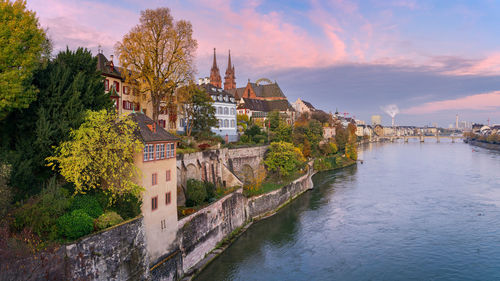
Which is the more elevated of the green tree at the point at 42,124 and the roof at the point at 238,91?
the roof at the point at 238,91

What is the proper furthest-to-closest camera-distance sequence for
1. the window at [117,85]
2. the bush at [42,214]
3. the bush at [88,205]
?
the window at [117,85] → the bush at [88,205] → the bush at [42,214]

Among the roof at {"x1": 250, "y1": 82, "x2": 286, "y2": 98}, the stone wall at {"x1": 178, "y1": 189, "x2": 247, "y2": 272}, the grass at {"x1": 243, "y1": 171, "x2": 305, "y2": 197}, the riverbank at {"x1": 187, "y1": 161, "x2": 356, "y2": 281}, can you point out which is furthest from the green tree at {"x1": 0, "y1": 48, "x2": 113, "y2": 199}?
the roof at {"x1": 250, "y1": 82, "x2": 286, "y2": 98}

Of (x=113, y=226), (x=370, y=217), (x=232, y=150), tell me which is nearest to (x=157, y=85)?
(x=232, y=150)

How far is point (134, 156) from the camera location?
21.8 meters

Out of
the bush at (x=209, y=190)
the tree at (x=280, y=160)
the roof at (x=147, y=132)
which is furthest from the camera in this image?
the tree at (x=280, y=160)

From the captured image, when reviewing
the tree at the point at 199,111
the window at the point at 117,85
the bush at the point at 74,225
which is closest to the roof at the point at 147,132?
the bush at the point at 74,225

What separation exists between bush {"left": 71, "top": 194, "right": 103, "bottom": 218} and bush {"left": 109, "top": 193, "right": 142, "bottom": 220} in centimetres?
102

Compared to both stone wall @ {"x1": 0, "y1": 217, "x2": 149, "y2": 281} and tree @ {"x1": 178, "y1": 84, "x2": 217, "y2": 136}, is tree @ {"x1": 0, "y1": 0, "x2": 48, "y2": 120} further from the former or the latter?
tree @ {"x1": 178, "y1": 84, "x2": 217, "y2": 136}

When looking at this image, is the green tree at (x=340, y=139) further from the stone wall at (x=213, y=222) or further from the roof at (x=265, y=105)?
the stone wall at (x=213, y=222)

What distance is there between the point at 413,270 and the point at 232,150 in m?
26.1

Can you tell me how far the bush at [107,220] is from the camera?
59.9ft

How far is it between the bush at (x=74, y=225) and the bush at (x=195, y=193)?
1376 centimetres

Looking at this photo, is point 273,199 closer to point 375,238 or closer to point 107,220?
point 375,238

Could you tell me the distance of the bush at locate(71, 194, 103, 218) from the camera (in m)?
18.8
